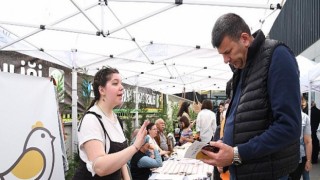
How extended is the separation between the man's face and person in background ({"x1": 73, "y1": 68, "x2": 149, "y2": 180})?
2.40ft

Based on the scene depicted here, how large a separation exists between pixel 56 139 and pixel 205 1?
2.44 meters

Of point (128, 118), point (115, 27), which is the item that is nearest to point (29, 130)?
point (115, 27)

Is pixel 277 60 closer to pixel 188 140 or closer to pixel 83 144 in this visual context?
pixel 83 144

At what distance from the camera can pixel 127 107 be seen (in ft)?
26.7

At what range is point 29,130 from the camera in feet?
9.83

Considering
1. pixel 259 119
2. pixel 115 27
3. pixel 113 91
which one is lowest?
pixel 259 119

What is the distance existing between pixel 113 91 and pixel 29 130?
1.15 metres

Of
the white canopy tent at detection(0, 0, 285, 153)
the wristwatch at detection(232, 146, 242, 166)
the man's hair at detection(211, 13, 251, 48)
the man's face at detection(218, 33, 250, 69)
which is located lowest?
the wristwatch at detection(232, 146, 242, 166)

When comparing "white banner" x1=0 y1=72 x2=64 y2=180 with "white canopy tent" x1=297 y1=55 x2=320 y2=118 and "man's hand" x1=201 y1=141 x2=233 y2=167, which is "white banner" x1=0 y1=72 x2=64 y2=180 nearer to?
"man's hand" x1=201 y1=141 x2=233 y2=167

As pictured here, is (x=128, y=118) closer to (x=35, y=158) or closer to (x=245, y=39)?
(x=35, y=158)

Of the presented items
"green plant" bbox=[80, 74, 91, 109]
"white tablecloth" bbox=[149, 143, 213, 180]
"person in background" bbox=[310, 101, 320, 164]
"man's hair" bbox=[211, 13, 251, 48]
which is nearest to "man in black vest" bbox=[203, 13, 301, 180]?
"man's hair" bbox=[211, 13, 251, 48]

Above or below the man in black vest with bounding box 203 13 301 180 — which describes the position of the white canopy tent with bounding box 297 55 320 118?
above

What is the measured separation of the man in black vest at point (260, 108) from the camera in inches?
56.4

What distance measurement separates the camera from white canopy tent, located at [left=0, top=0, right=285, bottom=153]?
453cm
